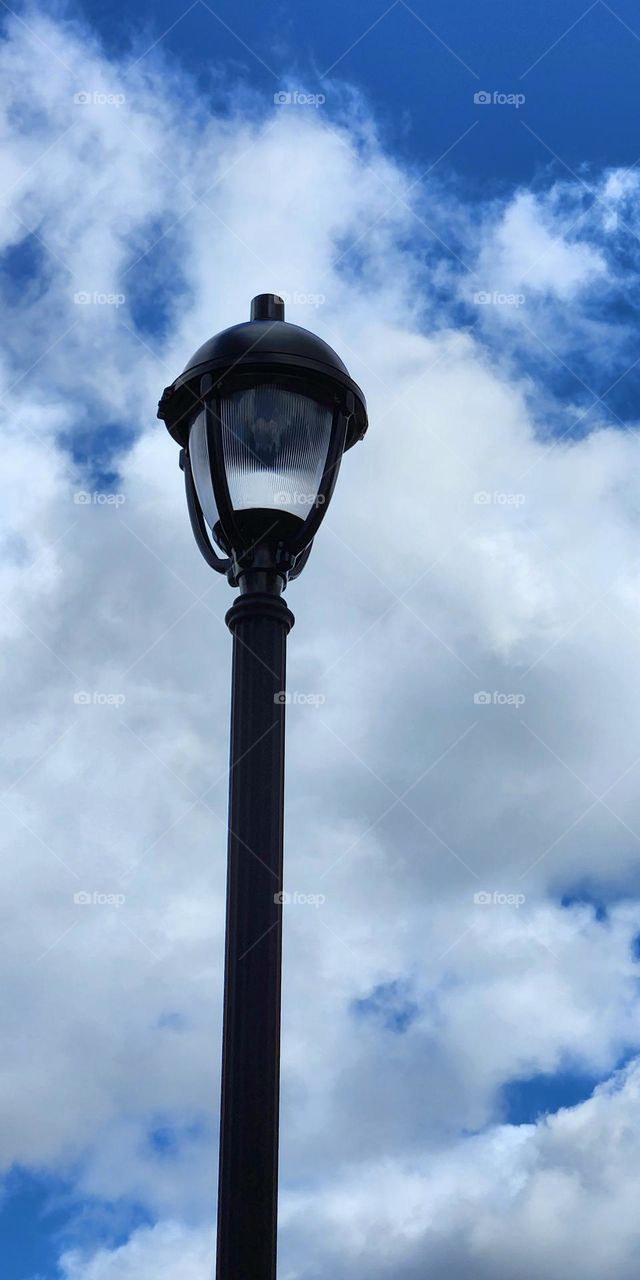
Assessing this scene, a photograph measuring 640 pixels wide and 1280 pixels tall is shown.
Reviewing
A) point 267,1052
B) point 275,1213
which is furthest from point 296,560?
point 275,1213

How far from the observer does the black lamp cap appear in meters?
5.00

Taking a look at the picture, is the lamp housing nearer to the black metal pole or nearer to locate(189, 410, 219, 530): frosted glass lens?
locate(189, 410, 219, 530): frosted glass lens

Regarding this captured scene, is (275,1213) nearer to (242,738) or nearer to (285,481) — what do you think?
(242,738)

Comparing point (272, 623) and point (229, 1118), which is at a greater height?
point (272, 623)

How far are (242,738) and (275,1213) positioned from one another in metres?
1.52

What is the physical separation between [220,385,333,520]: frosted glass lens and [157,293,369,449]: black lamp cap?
95 millimetres

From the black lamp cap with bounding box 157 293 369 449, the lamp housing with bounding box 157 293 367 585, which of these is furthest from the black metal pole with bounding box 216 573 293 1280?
the black lamp cap with bounding box 157 293 369 449

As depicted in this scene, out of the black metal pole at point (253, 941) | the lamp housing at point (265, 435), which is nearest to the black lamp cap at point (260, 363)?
the lamp housing at point (265, 435)

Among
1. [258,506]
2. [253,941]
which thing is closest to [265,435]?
[258,506]

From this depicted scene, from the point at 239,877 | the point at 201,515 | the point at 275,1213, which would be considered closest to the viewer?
the point at 275,1213

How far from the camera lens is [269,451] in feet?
16.4

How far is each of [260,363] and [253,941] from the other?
206 cm

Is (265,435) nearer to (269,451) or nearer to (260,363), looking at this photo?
(269,451)

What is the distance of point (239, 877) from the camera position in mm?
4461
